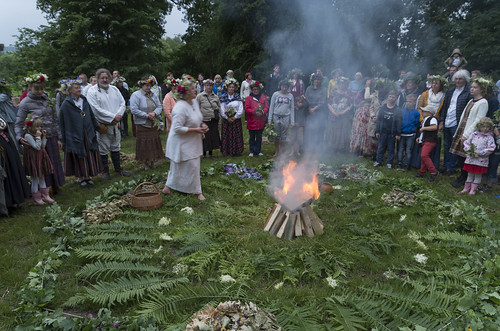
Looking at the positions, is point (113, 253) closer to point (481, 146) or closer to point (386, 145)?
point (481, 146)

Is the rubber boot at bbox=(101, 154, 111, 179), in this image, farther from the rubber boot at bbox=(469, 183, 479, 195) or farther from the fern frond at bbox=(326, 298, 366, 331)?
the rubber boot at bbox=(469, 183, 479, 195)

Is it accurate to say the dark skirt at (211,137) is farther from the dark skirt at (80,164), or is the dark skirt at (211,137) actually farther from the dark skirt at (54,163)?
the dark skirt at (54,163)

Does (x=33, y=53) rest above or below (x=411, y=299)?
above

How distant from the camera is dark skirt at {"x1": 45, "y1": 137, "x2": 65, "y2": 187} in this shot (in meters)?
6.28

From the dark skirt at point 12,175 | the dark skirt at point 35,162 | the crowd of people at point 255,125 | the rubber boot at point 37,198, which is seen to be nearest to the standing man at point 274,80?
the crowd of people at point 255,125

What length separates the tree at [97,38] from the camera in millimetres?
19688

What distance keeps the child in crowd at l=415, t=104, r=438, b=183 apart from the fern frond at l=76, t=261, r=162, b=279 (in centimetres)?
643

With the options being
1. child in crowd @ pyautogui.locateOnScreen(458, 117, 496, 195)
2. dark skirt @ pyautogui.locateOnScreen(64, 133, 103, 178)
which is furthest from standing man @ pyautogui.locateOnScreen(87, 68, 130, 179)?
child in crowd @ pyautogui.locateOnScreen(458, 117, 496, 195)

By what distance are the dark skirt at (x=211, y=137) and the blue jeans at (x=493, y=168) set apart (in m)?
6.60

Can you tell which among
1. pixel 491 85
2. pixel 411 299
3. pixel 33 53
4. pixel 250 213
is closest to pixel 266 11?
pixel 491 85

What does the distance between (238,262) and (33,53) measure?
79.8ft

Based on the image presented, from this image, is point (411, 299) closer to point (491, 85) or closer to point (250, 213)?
point (250, 213)

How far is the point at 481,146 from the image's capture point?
21.2 ft

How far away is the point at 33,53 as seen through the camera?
21.6 m
